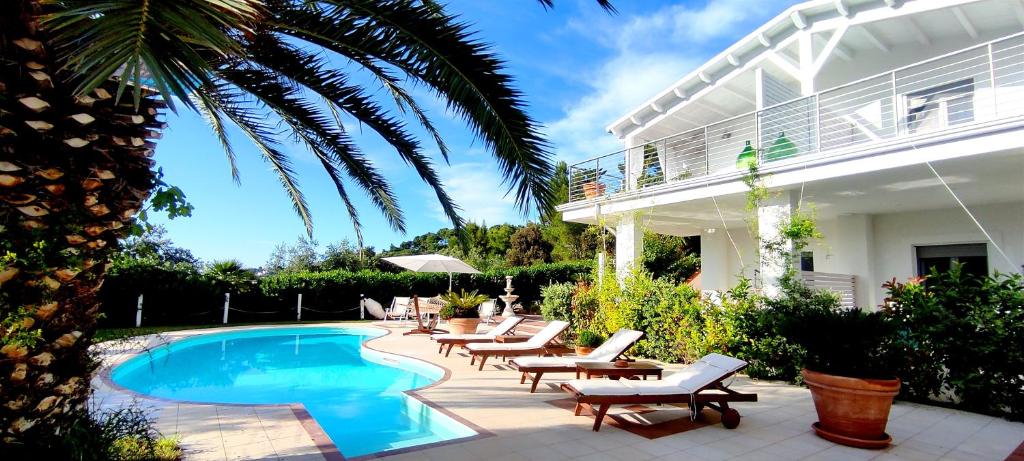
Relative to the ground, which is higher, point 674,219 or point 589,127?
point 589,127

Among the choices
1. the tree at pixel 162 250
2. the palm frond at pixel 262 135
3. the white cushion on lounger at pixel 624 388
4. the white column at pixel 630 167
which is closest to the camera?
the tree at pixel 162 250

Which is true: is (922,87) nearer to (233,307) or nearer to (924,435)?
(924,435)

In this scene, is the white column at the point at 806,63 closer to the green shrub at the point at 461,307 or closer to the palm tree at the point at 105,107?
the palm tree at the point at 105,107

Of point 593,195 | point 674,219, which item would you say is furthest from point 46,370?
point 674,219

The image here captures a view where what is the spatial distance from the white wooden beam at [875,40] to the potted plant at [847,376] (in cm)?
877

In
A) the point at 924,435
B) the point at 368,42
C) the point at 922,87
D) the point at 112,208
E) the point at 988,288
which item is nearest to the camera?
the point at 112,208

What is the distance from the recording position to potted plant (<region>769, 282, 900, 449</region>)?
16.5 feet

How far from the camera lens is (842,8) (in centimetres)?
1095

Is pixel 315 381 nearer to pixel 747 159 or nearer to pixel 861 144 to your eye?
pixel 747 159

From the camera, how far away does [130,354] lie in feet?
36.3

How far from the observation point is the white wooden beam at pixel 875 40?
446 inches

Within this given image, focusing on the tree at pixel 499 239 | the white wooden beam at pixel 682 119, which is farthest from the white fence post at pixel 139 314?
the tree at pixel 499 239

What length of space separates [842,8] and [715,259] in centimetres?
791

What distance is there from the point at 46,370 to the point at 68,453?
597 mm
